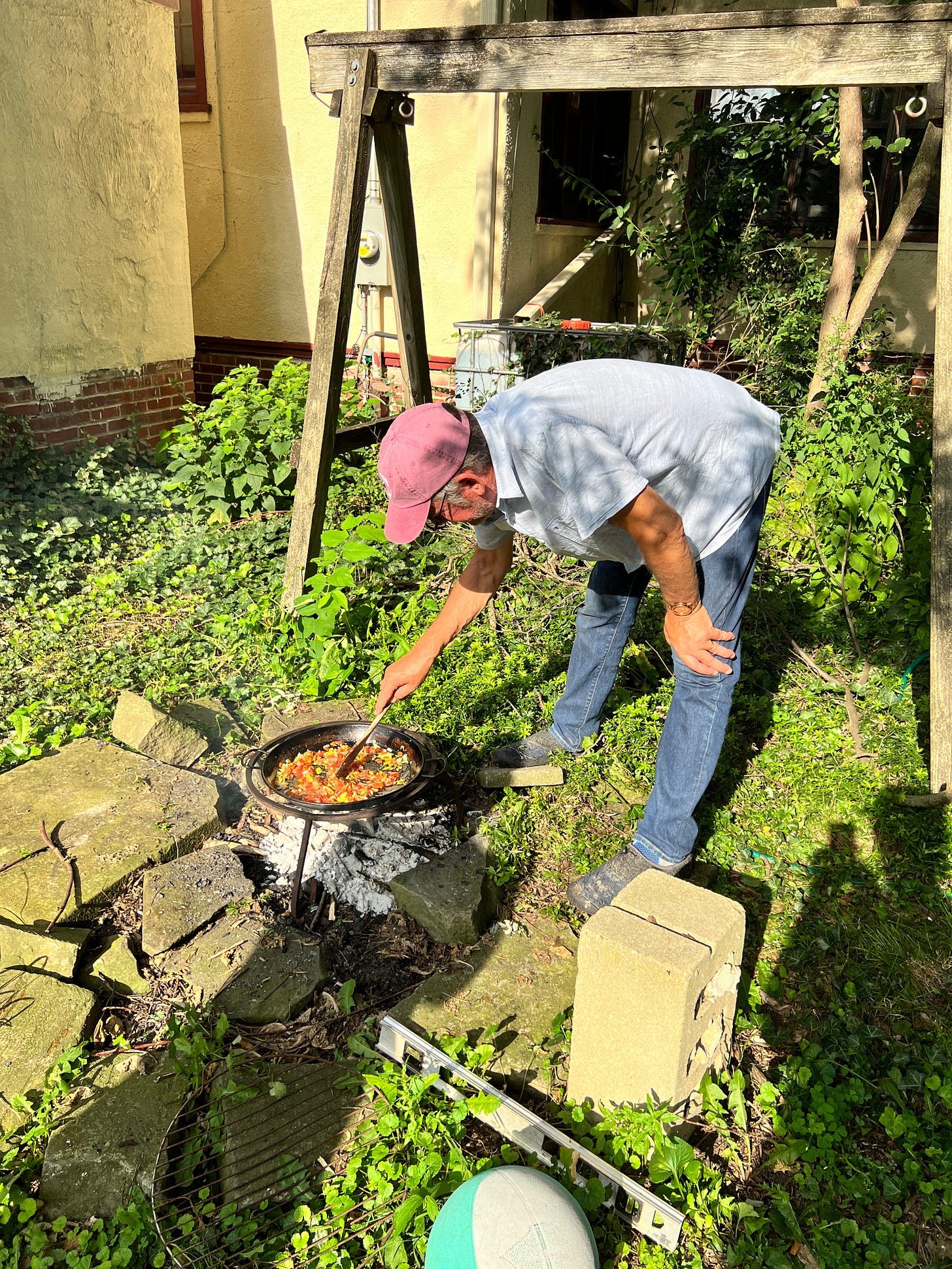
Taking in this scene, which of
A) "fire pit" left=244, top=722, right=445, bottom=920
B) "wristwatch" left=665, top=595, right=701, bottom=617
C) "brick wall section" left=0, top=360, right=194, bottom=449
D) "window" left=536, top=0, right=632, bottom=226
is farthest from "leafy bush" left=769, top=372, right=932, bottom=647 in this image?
"brick wall section" left=0, top=360, right=194, bottom=449

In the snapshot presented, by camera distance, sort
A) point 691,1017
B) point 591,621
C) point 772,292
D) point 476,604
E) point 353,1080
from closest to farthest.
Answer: point 691,1017
point 353,1080
point 476,604
point 591,621
point 772,292

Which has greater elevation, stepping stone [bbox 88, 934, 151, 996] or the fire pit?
the fire pit

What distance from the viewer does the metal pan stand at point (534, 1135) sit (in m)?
1.99

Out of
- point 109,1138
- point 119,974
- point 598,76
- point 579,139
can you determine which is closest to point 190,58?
point 579,139

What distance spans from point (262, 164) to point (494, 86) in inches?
191

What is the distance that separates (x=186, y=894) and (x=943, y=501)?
307 centimetres

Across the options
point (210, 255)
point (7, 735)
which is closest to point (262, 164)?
point (210, 255)

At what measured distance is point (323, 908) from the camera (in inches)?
121

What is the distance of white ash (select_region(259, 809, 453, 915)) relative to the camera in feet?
10.3

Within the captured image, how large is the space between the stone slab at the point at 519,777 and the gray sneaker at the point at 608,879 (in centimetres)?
58

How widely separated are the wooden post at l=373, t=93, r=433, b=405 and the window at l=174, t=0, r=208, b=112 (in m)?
4.19

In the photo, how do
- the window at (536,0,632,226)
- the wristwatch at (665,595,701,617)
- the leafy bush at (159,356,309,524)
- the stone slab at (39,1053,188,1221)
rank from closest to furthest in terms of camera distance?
the stone slab at (39,1053,188,1221) → the wristwatch at (665,595,701,617) → the leafy bush at (159,356,309,524) → the window at (536,0,632,226)

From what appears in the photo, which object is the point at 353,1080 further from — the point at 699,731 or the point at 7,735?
the point at 7,735

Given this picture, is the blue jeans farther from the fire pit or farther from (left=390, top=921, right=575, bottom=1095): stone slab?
the fire pit
